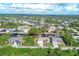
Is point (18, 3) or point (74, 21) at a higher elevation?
point (18, 3)

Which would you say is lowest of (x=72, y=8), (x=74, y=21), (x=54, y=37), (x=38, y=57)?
(x=38, y=57)

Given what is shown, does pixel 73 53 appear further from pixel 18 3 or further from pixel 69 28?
pixel 18 3

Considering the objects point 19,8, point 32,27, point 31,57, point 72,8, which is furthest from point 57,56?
point 19,8

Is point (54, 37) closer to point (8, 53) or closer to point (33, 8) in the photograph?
point (33, 8)

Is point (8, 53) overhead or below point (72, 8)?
below

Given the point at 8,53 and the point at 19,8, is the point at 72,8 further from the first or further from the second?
the point at 8,53

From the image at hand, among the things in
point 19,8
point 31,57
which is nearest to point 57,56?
point 31,57

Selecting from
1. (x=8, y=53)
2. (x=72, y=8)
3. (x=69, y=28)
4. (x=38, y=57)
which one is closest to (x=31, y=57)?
(x=38, y=57)

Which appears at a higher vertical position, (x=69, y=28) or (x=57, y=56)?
(x=69, y=28)
